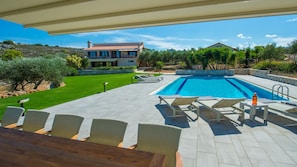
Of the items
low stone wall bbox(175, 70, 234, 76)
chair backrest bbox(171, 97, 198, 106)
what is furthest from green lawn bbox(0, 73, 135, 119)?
low stone wall bbox(175, 70, 234, 76)

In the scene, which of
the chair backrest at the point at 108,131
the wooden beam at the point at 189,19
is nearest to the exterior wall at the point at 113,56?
the wooden beam at the point at 189,19

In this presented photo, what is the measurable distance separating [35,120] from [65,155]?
5.64ft

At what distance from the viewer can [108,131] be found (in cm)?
245

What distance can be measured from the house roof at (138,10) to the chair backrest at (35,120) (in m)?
1.85

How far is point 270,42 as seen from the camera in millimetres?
25156

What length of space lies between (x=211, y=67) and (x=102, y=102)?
21.4m

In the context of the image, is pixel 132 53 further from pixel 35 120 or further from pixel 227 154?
pixel 227 154

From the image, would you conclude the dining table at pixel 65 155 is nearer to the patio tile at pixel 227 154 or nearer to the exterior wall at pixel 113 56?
the patio tile at pixel 227 154

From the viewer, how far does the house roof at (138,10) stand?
2971mm

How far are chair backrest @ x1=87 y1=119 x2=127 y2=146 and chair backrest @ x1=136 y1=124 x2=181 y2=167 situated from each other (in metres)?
0.28

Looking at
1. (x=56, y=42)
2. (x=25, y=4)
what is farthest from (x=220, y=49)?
(x=56, y=42)

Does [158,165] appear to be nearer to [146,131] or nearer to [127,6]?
[146,131]

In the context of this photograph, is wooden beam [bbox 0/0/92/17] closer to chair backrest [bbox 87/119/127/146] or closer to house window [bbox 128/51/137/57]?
chair backrest [bbox 87/119/127/146]

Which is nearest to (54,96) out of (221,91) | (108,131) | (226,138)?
(108,131)
